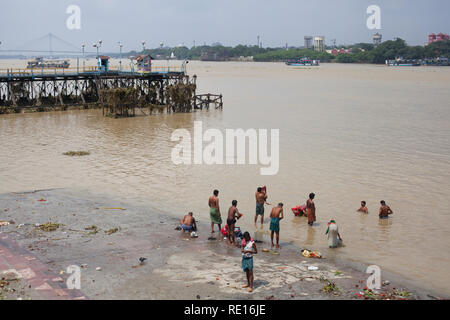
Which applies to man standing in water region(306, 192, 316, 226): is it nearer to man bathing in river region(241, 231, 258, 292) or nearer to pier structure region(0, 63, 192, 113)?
man bathing in river region(241, 231, 258, 292)

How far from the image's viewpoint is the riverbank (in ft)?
35.4

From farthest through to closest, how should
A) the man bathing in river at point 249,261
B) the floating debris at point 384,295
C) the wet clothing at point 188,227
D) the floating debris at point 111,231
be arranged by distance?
the wet clothing at point 188,227 → the floating debris at point 111,231 → the man bathing in river at point 249,261 → the floating debris at point 384,295

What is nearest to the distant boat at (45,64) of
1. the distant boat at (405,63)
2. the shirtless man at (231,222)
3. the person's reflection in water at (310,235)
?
the person's reflection in water at (310,235)

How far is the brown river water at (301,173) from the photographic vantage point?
50.0 ft

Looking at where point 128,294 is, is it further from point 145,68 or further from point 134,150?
point 145,68

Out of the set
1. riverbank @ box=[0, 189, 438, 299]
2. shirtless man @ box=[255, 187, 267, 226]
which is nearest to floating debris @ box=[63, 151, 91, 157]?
riverbank @ box=[0, 189, 438, 299]

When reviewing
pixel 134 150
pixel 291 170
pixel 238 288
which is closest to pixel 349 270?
pixel 238 288

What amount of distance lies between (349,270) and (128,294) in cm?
554

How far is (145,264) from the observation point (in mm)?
12281

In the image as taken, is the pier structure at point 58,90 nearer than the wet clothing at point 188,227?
No

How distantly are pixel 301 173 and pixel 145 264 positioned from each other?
1255 centimetres

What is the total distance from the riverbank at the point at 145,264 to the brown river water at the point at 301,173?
1.66m

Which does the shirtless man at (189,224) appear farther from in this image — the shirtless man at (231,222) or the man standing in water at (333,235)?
the man standing in water at (333,235)

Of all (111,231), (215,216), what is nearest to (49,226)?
(111,231)
